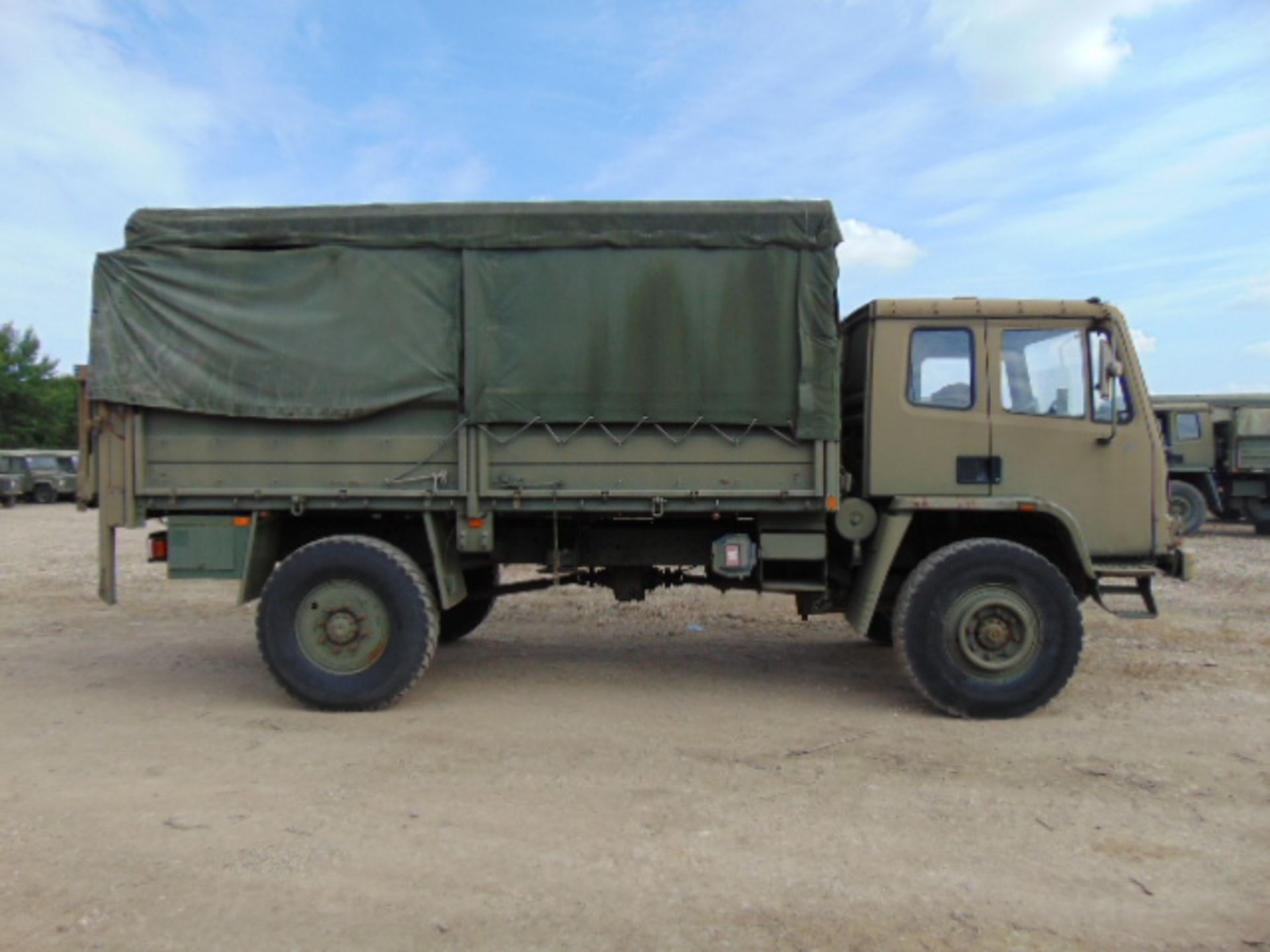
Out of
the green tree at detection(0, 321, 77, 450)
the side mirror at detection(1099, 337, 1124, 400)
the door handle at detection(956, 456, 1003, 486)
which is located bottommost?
the door handle at detection(956, 456, 1003, 486)

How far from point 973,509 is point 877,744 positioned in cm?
168

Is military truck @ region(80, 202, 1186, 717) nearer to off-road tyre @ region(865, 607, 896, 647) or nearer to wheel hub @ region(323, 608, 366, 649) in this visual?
wheel hub @ region(323, 608, 366, 649)

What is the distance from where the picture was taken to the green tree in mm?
44562

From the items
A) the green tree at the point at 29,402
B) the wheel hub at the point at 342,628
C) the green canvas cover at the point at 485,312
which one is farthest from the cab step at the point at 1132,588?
the green tree at the point at 29,402

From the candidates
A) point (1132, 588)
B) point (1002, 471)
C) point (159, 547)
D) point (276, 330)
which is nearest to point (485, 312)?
point (276, 330)

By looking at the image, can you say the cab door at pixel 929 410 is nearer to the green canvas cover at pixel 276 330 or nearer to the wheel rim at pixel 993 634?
the wheel rim at pixel 993 634

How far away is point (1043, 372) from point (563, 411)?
3091 mm

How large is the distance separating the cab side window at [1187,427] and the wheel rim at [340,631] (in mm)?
17171

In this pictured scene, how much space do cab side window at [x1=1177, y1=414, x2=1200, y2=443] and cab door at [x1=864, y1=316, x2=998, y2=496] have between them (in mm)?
14582

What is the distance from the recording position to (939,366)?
5.97 meters

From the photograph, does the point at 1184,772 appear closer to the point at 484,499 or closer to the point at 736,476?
the point at 736,476

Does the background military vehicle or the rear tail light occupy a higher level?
the background military vehicle

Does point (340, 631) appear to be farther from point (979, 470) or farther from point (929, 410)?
point (979, 470)

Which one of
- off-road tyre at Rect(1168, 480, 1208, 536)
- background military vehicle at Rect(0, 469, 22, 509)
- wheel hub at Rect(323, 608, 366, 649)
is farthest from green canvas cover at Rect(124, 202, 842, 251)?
background military vehicle at Rect(0, 469, 22, 509)
